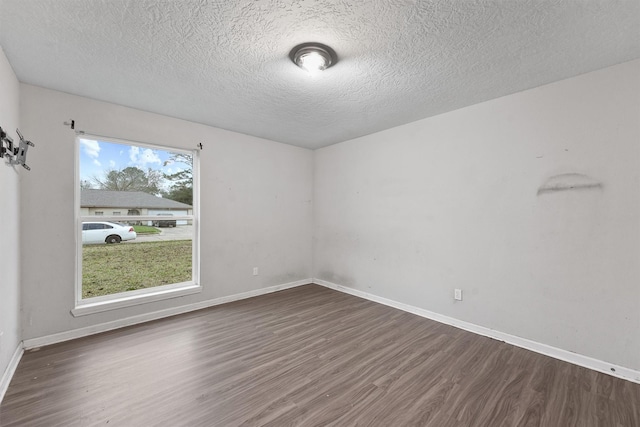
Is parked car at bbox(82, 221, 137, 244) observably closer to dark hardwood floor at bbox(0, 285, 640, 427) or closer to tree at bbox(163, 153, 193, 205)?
tree at bbox(163, 153, 193, 205)

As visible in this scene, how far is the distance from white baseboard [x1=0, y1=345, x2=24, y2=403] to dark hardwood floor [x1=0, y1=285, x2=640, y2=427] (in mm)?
45

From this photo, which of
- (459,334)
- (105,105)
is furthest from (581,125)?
(105,105)

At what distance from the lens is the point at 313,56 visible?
1974 millimetres

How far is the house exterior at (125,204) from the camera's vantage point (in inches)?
115

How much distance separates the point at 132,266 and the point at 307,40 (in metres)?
3.22

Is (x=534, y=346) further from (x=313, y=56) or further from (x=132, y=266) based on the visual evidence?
(x=132, y=266)

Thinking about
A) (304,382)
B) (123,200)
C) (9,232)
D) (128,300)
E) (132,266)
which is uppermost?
(123,200)

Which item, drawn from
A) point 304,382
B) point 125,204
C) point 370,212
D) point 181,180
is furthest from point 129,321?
point 370,212

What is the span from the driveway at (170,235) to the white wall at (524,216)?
8.78 ft

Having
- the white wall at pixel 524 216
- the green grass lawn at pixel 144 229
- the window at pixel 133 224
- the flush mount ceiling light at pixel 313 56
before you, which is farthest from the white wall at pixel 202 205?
the flush mount ceiling light at pixel 313 56

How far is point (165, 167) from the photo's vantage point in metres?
3.47

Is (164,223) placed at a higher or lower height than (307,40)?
lower

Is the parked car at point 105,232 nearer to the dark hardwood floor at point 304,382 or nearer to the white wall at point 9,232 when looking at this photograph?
the white wall at point 9,232

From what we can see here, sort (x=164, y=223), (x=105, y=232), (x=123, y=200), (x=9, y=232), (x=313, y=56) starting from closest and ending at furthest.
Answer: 1. (x=313, y=56)
2. (x=9, y=232)
3. (x=105, y=232)
4. (x=123, y=200)
5. (x=164, y=223)
